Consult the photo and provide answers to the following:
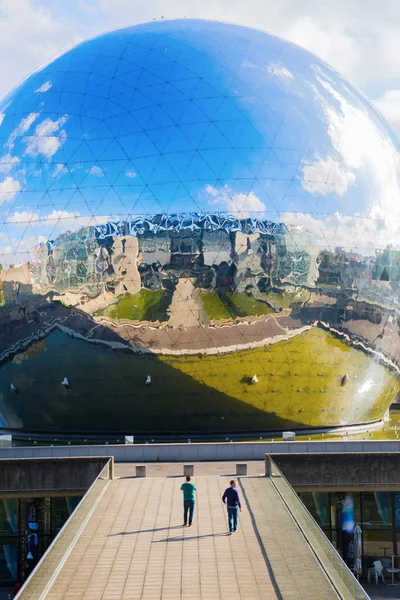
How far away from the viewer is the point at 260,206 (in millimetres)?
23344

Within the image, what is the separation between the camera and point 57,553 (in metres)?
11.4

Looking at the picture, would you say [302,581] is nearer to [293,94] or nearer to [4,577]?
[4,577]

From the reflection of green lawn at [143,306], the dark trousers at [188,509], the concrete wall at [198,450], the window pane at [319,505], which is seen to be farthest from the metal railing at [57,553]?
the reflection of green lawn at [143,306]

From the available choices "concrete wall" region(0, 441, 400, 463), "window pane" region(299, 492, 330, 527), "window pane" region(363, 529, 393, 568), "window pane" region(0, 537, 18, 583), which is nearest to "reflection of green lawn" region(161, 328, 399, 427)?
"concrete wall" region(0, 441, 400, 463)

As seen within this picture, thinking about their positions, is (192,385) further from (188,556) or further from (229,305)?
(188,556)

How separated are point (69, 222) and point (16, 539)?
338 inches

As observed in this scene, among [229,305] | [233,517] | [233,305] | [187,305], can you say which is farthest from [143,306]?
[233,517]

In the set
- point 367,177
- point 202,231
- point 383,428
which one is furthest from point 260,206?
point 383,428

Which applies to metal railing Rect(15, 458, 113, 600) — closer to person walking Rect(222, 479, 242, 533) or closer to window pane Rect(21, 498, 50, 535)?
person walking Rect(222, 479, 242, 533)

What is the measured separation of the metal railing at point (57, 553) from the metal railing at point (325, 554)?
334 cm

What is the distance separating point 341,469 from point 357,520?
170cm

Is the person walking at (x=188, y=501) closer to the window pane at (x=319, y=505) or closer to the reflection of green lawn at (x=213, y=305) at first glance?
the window pane at (x=319, y=505)

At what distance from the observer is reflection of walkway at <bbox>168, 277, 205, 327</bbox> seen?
75.2ft

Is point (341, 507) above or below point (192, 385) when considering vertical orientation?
below
